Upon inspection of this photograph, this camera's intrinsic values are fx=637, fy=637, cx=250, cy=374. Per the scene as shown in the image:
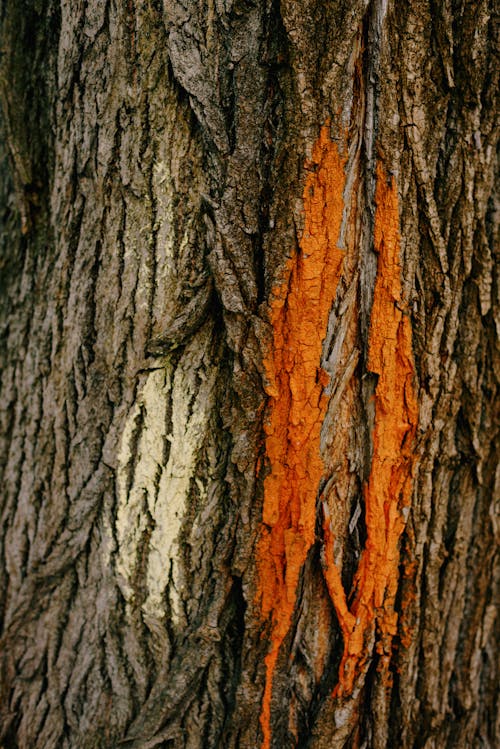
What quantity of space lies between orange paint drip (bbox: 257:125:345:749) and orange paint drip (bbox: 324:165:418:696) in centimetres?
12

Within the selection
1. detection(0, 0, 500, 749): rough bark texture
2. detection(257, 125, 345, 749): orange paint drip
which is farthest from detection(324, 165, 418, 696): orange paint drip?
detection(257, 125, 345, 749): orange paint drip

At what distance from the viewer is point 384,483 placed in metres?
1.77

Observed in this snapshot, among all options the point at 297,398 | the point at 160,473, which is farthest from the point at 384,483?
the point at 160,473

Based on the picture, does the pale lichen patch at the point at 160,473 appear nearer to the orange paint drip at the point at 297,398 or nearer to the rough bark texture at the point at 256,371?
the rough bark texture at the point at 256,371

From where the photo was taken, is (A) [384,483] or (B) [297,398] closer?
(B) [297,398]

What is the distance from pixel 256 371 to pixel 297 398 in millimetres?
127

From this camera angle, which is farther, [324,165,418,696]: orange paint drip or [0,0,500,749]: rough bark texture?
[324,165,418,696]: orange paint drip

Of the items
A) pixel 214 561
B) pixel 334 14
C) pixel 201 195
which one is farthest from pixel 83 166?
pixel 214 561

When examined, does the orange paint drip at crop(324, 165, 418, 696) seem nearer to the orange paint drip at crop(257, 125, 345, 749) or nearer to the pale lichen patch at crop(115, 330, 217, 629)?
the orange paint drip at crop(257, 125, 345, 749)

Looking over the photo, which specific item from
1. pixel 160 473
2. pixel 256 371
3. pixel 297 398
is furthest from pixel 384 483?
pixel 160 473

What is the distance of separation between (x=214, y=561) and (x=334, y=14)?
55.8 inches

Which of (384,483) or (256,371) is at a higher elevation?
(256,371)

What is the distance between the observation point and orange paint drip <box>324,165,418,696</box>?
170cm

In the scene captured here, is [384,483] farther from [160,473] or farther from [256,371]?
[160,473]
